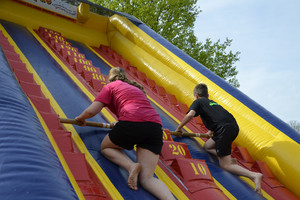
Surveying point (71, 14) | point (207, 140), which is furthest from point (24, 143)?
point (71, 14)

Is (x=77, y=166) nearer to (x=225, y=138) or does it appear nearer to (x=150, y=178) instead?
(x=150, y=178)

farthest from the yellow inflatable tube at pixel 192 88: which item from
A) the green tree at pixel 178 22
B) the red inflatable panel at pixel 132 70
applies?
the green tree at pixel 178 22

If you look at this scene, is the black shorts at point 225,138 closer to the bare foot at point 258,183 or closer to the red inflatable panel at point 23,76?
the bare foot at point 258,183

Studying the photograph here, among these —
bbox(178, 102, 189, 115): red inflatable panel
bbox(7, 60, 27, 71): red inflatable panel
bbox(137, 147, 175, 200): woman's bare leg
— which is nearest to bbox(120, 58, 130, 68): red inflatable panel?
bbox(178, 102, 189, 115): red inflatable panel

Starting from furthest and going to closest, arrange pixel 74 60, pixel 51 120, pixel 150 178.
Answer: pixel 74 60
pixel 51 120
pixel 150 178

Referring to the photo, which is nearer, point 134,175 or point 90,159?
point 134,175

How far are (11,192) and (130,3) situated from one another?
12.7m

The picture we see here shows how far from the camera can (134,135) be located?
6.07 feet

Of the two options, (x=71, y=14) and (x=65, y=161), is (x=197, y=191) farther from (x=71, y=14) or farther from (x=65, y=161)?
(x=71, y=14)

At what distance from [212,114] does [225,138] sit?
313mm

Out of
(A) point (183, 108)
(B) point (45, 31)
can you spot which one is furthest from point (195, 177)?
(B) point (45, 31)

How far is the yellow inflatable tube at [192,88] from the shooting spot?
2.79m

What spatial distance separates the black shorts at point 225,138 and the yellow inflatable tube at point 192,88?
0.59 m

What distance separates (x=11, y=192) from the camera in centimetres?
81
